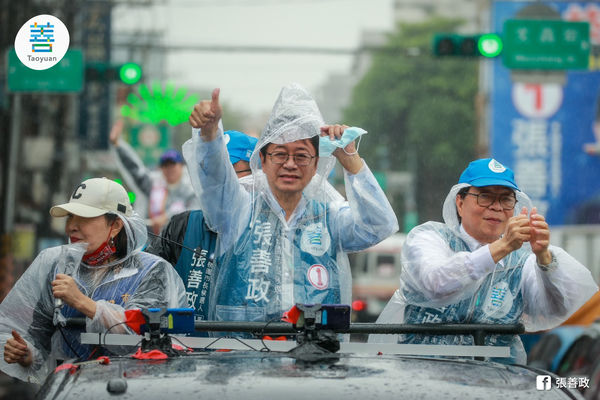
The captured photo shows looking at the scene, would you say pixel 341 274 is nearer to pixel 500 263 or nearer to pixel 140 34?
pixel 500 263

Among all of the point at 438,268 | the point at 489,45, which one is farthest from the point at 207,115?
the point at 489,45

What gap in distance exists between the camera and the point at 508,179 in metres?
4.36

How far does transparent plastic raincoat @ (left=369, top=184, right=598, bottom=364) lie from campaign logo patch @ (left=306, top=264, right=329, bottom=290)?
323 mm

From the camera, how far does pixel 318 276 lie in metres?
4.27

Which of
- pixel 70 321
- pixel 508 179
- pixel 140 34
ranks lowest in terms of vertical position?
pixel 70 321

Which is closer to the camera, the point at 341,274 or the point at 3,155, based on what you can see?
the point at 341,274

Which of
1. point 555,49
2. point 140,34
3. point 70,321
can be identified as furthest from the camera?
point 140,34

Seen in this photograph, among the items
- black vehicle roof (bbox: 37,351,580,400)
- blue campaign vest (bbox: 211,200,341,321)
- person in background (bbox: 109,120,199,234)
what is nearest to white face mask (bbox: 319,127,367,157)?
blue campaign vest (bbox: 211,200,341,321)

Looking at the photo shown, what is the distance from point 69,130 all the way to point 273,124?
19.7 metres

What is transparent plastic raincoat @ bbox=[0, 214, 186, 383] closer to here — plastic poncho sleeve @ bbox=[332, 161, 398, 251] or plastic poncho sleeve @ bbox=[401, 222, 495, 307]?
plastic poncho sleeve @ bbox=[332, 161, 398, 251]

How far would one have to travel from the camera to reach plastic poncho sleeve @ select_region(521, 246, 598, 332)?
409 centimetres

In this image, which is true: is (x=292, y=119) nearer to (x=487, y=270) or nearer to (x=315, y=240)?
(x=315, y=240)

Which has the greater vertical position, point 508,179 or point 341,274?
point 508,179

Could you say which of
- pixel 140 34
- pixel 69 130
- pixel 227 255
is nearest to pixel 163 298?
pixel 227 255
